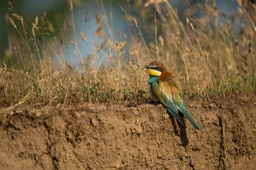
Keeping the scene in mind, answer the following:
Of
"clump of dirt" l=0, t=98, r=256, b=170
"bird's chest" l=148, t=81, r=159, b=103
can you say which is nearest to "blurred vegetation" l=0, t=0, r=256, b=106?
"bird's chest" l=148, t=81, r=159, b=103

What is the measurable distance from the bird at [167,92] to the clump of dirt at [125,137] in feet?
0.34

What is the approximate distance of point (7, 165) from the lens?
16.5 feet

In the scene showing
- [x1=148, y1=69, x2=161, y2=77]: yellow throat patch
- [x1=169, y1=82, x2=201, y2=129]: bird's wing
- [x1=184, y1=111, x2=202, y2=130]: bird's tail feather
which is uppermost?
[x1=148, y1=69, x2=161, y2=77]: yellow throat patch

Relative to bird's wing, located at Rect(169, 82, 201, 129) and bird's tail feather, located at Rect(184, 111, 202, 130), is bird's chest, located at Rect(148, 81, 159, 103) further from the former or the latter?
bird's tail feather, located at Rect(184, 111, 202, 130)

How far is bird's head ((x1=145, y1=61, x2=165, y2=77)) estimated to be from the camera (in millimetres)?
6109

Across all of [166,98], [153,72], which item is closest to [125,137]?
[166,98]

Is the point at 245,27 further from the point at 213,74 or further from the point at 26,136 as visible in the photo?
the point at 26,136

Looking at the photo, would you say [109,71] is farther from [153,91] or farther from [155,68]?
[153,91]

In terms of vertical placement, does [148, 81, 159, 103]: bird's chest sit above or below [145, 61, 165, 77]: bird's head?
below

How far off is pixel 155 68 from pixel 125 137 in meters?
0.94

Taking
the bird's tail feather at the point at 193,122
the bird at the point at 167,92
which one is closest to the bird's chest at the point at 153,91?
the bird at the point at 167,92

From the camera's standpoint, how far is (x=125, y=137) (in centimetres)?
546

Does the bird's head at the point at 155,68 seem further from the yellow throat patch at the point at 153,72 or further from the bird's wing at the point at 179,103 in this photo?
the bird's wing at the point at 179,103

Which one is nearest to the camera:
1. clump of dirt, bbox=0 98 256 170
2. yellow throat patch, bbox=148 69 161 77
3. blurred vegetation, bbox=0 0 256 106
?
clump of dirt, bbox=0 98 256 170
